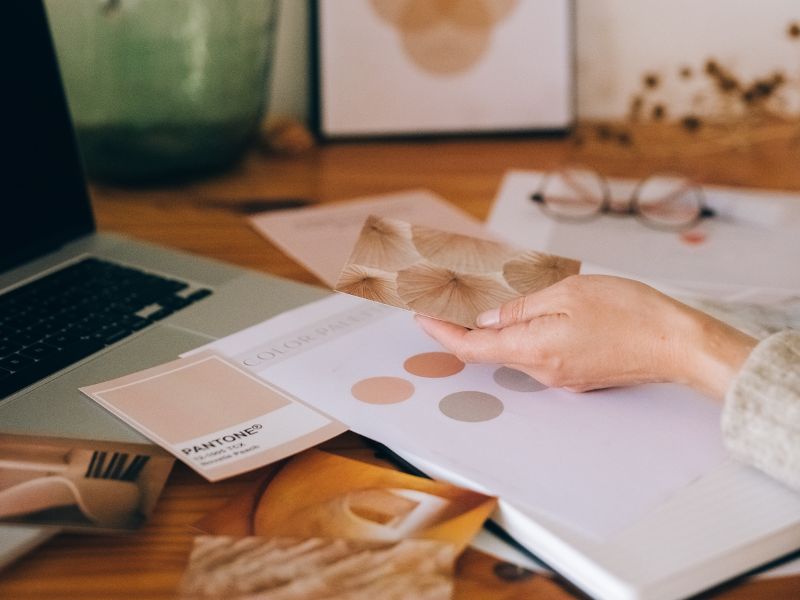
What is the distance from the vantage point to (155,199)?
1033 mm

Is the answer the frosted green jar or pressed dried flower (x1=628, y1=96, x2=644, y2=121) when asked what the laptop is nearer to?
the frosted green jar

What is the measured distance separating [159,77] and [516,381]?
65cm

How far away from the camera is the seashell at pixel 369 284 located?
1.94ft

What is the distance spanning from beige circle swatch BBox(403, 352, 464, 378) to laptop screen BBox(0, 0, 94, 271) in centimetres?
41

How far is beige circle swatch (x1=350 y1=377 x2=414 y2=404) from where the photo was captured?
1.88 feet

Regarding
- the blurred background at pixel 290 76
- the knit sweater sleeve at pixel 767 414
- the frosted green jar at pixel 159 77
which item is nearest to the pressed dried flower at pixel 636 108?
the blurred background at pixel 290 76

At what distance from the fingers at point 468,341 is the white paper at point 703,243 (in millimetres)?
277

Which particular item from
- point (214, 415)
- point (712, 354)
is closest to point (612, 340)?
point (712, 354)

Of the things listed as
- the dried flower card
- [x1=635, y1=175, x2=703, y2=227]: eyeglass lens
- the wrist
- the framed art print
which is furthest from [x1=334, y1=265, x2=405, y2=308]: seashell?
the framed art print

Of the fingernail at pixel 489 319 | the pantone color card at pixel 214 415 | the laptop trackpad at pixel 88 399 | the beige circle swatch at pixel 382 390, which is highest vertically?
the fingernail at pixel 489 319

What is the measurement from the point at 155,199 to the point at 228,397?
1.75ft

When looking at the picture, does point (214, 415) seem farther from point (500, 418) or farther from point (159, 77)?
point (159, 77)

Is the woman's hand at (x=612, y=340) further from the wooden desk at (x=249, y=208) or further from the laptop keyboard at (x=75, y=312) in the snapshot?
the laptop keyboard at (x=75, y=312)

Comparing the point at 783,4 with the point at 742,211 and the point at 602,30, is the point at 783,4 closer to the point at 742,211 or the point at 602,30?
the point at 602,30
